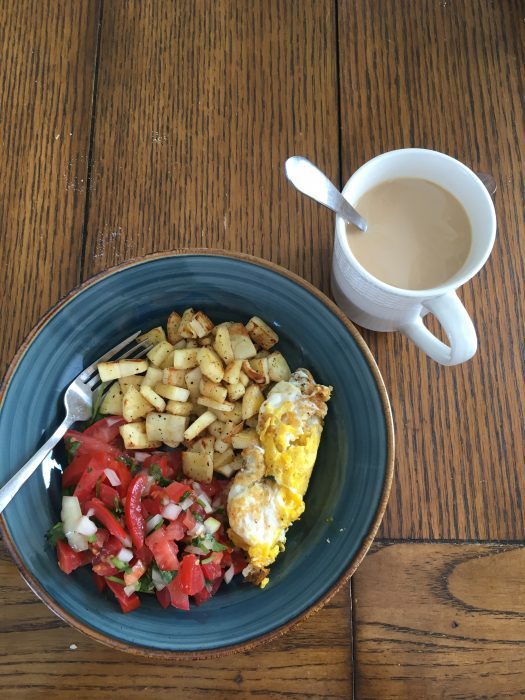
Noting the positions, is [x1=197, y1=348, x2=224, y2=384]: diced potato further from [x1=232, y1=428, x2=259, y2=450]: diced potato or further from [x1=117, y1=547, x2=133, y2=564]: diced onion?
[x1=117, y1=547, x2=133, y2=564]: diced onion

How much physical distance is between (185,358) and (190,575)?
13.6 inches

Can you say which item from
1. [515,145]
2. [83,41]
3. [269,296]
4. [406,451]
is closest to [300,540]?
[406,451]

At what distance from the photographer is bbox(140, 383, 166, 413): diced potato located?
1.10 m

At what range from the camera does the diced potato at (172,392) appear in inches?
43.5

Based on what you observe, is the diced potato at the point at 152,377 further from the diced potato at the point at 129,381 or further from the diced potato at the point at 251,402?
the diced potato at the point at 251,402

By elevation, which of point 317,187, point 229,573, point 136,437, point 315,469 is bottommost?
point 229,573

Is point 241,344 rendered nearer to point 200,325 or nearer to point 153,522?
point 200,325

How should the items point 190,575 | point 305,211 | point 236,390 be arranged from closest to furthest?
point 190,575 → point 236,390 → point 305,211

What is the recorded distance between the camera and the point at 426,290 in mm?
1021

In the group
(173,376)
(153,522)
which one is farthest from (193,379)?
(153,522)

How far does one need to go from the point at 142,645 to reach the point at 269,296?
0.56m

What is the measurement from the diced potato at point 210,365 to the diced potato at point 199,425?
59 millimetres

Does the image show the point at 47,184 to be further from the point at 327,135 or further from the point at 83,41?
the point at 327,135

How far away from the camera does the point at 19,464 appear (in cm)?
104
